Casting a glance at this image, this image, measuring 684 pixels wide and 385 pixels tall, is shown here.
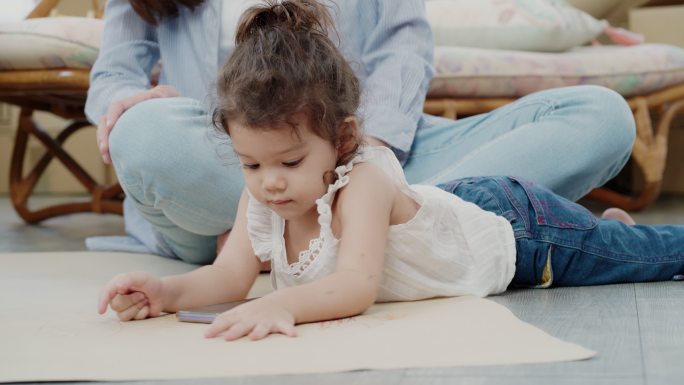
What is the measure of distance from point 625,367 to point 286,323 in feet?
1.05

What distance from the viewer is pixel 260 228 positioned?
45.9 inches

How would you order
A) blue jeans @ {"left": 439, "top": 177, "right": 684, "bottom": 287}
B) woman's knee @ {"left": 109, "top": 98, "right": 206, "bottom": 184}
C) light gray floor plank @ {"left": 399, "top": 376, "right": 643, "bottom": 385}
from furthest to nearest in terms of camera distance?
woman's knee @ {"left": 109, "top": 98, "right": 206, "bottom": 184} < blue jeans @ {"left": 439, "top": 177, "right": 684, "bottom": 287} < light gray floor plank @ {"left": 399, "top": 376, "right": 643, "bottom": 385}

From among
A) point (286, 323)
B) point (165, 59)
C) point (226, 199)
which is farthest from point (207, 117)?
point (286, 323)

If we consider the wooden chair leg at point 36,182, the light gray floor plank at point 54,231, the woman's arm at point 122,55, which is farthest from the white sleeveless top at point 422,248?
the wooden chair leg at point 36,182

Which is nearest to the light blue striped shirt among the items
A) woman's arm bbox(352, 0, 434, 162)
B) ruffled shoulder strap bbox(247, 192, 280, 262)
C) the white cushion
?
woman's arm bbox(352, 0, 434, 162)

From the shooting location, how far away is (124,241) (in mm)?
1910

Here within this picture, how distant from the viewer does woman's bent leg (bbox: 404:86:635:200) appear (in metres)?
1.45

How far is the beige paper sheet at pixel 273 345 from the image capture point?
0.84 m

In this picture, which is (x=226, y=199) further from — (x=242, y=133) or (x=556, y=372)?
(x=556, y=372)

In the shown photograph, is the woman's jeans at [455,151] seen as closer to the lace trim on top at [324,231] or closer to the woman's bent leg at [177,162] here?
the woman's bent leg at [177,162]

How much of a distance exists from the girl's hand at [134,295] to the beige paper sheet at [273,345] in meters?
0.01

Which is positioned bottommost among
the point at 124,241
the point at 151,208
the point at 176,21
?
the point at 124,241

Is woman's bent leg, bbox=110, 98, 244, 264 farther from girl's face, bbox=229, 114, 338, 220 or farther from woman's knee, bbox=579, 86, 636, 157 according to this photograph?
woman's knee, bbox=579, 86, 636, 157

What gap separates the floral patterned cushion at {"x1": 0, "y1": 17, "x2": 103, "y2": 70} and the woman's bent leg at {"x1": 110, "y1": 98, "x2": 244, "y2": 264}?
0.76m
